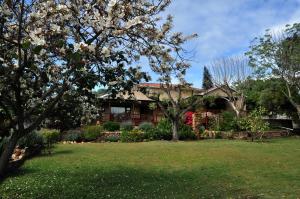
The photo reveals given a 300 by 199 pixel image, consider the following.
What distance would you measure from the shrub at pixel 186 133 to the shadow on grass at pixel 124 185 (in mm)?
13902

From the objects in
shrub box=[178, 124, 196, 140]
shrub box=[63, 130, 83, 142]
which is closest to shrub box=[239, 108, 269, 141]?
shrub box=[178, 124, 196, 140]

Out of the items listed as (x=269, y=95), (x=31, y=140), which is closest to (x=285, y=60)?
(x=269, y=95)

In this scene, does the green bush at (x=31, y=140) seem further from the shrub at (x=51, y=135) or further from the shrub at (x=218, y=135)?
the shrub at (x=218, y=135)

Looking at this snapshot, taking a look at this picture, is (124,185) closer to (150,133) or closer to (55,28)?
(55,28)

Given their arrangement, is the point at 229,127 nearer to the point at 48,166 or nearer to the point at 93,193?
the point at 48,166

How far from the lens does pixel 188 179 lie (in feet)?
31.6

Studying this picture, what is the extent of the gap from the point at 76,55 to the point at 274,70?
101 feet

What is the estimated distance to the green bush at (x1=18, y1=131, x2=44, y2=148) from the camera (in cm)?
1460

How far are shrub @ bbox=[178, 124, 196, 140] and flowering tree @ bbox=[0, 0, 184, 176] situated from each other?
1896 cm

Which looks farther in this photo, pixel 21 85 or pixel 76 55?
pixel 21 85

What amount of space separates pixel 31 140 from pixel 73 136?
715 centimetres

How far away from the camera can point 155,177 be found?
9875 mm

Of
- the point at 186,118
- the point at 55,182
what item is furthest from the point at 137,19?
the point at 186,118

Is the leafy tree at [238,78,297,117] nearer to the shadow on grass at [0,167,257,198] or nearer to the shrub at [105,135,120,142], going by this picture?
the shrub at [105,135,120,142]
